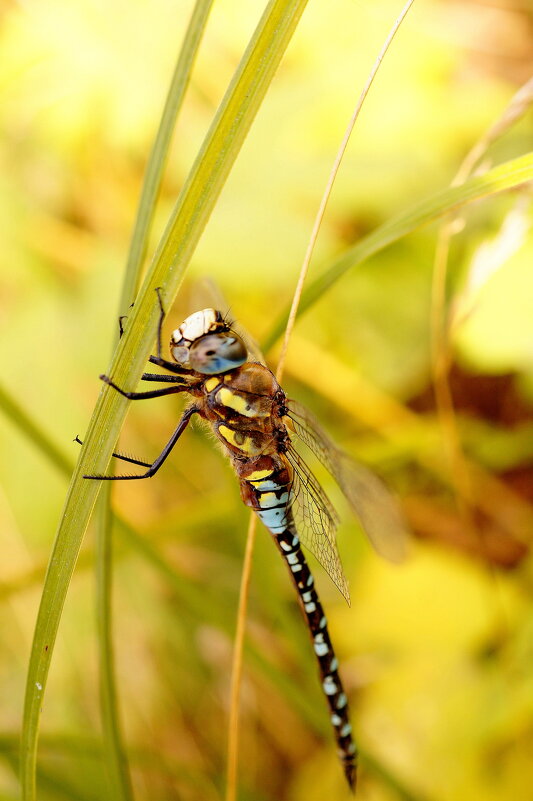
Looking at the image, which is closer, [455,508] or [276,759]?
[276,759]

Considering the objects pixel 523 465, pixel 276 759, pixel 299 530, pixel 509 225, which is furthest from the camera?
pixel 523 465

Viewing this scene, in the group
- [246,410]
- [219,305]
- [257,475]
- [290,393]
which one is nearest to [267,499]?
[257,475]

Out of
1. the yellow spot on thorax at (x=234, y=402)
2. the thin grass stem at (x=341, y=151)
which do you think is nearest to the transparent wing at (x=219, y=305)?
the yellow spot on thorax at (x=234, y=402)

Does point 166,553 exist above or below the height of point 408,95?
below

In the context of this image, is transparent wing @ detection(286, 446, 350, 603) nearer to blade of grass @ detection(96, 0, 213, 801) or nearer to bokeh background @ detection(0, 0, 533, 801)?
bokeh background @ detection(0, 0, 533, 801)

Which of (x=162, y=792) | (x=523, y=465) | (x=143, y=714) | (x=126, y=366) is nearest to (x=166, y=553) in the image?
(x=143, y=714)

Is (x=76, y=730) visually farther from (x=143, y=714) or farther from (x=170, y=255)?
(x=170, y=255)

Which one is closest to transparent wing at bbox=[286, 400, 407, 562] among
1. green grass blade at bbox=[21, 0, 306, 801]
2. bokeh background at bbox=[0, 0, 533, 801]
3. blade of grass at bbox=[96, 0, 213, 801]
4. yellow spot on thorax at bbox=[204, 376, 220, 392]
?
yellow spot on thorax at bbox=[204, 376, 220, 392]

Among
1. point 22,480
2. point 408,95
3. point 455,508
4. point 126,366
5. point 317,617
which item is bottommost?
point 317,617
